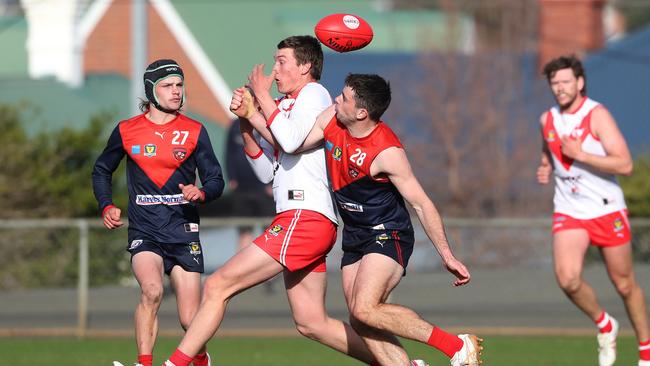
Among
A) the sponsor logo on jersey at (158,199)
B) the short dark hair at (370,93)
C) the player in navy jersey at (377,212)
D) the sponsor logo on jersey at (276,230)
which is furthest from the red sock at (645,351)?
the sponsor logo on jersey at (158,199)

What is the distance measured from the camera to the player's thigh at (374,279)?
8.01 metres

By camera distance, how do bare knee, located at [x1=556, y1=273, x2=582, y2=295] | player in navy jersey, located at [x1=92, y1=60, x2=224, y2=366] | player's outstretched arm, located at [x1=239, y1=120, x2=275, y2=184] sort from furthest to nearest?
bare knee, located at [x1=556, y1=273, x2=582, y2=295]
player in navy jersey, located at [x1=92, y1=60, x2=224, y2=366]
player's outstretched arm, located at [x1=239, y1=120, x2=275, y2=184]

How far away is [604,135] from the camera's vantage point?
1019cm

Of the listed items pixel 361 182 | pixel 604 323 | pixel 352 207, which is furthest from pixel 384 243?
pixel 604 323

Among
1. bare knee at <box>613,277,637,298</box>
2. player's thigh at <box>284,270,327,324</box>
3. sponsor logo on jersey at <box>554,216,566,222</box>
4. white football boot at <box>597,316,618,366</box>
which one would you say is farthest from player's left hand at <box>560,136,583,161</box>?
player's thigh at <box>284,270,327,324</box>

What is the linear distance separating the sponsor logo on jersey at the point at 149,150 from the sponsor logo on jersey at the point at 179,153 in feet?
0.44

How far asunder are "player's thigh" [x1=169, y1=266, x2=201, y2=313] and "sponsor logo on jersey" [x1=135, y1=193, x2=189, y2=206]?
450mm

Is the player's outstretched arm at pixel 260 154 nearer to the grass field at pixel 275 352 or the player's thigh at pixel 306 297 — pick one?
the player's thigh at pixel 306 297

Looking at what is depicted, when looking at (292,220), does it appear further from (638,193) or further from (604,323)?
(638,193)

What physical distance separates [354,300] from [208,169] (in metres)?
1.43

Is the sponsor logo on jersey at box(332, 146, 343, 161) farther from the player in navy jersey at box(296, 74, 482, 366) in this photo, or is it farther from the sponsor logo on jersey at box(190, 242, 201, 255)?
the sponsor logo on jersey at box(190, 242, 201, 255)

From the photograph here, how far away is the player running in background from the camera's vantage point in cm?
799

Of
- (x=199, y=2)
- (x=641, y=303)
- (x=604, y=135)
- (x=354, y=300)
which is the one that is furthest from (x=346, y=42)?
(x=199, y=2)

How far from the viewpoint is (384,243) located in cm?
815
